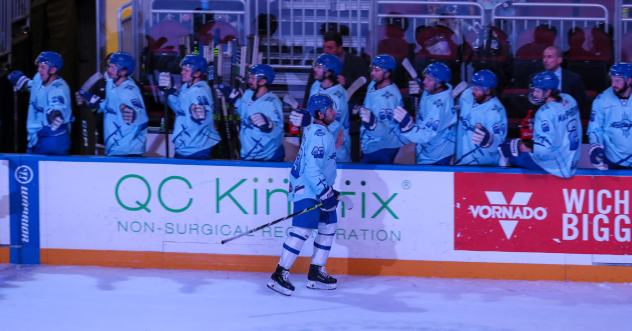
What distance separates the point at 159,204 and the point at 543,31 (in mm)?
5228

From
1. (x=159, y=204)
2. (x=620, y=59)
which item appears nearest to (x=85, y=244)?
(x=159, y=204)

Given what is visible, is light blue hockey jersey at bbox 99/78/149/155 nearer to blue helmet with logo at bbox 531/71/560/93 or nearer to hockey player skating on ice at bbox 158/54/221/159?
hockey player skating on ice at bbox 158/54/221/159

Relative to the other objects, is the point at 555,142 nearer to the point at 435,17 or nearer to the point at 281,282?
the point at 281,282

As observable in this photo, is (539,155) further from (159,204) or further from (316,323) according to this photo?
(159,204)

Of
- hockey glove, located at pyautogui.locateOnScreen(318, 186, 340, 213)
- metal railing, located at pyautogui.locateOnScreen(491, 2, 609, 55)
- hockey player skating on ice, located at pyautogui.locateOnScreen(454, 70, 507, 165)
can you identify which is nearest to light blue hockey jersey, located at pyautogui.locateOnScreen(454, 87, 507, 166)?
hockey player skating on ice, located at pyautogui.locateOnScreen(454, 70, 507, 165)

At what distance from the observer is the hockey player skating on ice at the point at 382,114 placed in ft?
22.2

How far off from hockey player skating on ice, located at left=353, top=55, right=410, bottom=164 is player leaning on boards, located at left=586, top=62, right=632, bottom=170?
6.10 feet

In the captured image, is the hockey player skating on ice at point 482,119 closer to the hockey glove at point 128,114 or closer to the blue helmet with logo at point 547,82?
the blue helmet with logo at point 547,82

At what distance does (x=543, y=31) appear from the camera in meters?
8.36

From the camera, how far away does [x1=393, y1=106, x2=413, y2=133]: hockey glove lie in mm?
6219

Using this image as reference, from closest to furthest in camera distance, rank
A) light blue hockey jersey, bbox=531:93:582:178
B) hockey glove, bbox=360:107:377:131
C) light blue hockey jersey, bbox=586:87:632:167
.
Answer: light blue hockey jersey, bbox=531:93:582:178 → light blue hockey jersey, bbox=586:87:632:167 → hockey glove, bbox=360:107:377:131

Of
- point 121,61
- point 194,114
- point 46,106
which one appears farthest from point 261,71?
point 46,106

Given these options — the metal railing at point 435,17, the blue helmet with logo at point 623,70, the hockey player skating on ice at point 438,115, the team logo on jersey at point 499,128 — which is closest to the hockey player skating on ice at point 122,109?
the hockey player skating on ice at point 438,115

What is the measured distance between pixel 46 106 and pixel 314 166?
336 cm
